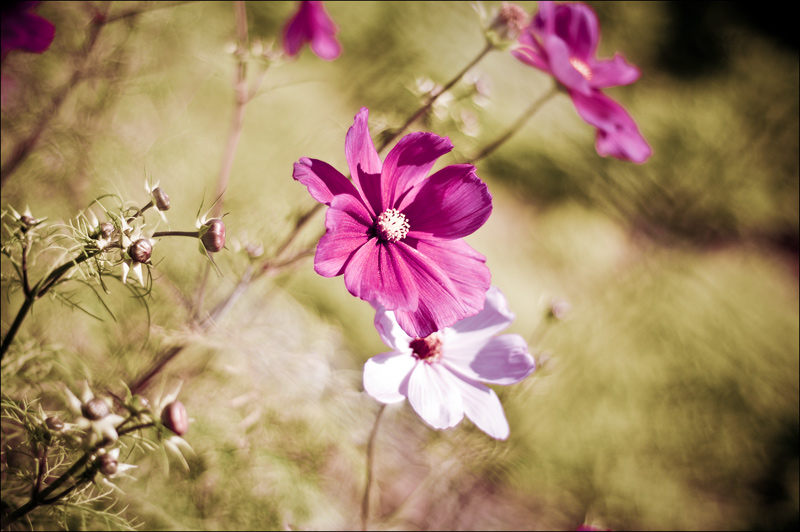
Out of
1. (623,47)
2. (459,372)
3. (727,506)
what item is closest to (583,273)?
(727,506)

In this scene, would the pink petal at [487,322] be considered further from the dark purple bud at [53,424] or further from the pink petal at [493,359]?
the dark purple bud at [53,424]

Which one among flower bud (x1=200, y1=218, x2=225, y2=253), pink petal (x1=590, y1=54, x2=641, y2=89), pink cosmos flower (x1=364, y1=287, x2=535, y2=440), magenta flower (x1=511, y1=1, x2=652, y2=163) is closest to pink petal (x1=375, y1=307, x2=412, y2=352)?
pink cosmos flower (x1=364, y1=287, x2=535, y2=440)

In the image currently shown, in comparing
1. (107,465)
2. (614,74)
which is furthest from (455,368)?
(614,74)

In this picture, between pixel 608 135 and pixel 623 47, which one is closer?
pixel 608 135

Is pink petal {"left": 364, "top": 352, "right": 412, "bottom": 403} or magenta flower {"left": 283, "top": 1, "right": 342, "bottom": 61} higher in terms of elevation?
magenta flower {"left": 283, "top": 1, "right": 342, "bottom": 61}

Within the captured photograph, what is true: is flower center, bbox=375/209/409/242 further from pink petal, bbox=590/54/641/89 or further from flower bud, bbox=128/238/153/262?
pink petal, bbox=590/54/641/89

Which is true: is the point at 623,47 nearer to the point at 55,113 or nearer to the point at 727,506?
the point at 727,506

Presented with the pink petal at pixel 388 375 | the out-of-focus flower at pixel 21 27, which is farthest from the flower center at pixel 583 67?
the out-of-focus flower at pixel 21 27
